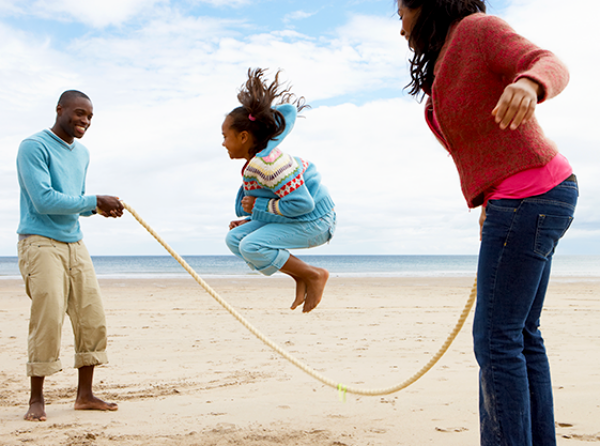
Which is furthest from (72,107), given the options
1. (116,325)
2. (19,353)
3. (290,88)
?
(116,325)

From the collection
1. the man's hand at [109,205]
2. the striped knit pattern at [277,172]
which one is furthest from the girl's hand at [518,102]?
the man's hand at [109,205]

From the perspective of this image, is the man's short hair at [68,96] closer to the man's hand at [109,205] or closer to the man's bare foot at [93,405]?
the man's hand at [109,205]

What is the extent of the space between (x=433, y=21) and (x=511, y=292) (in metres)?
1.15

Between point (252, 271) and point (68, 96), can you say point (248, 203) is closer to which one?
point (68, 96)

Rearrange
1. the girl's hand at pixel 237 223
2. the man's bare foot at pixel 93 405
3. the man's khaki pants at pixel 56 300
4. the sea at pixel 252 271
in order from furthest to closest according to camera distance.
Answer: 1. the sea at pixel 252 271
2. the man's bare foot at pixel 93 405
3. the man's khaki pants at pixel 56 300
4. the girl's hand at pixel 237 223

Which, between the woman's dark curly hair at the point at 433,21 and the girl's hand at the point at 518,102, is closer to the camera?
the girl's hand at the point at 518,102

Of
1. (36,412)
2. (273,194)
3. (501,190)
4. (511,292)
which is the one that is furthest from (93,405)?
(501,190)

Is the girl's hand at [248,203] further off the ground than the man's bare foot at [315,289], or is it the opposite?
the girl's hand at [248,203]

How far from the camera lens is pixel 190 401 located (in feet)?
14.9

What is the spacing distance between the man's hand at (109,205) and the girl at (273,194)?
0.99 m

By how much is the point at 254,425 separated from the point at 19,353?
435 centimetres

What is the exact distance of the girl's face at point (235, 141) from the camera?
3279 mm

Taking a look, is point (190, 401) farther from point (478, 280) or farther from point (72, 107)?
point (478, 280)

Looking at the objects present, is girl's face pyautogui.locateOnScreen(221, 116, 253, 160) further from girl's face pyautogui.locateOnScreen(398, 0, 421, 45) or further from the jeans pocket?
the jeans pocket
